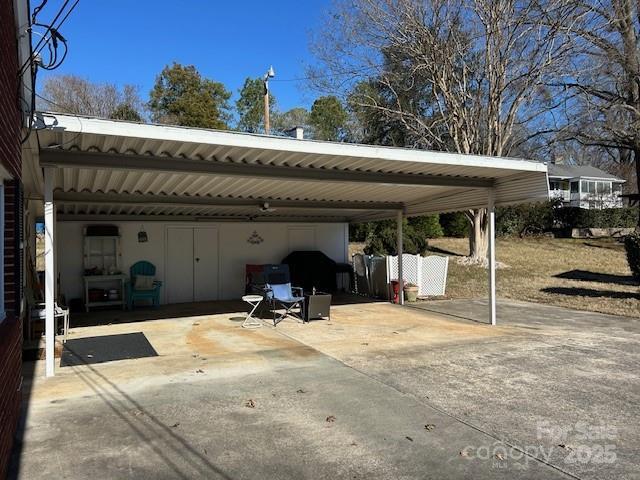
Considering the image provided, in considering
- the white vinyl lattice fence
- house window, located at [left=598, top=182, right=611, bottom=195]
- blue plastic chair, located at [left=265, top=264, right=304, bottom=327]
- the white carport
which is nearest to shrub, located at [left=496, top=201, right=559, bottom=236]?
the white vinyl lattice fence

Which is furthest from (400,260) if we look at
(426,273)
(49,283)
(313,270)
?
(49,283)

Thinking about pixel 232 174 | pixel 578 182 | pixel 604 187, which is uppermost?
→ pixel 578 182

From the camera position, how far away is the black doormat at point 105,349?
644cm

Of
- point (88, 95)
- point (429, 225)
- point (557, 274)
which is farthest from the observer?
point (88, 95)

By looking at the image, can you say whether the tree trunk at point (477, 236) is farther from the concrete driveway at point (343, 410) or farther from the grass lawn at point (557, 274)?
the concrete driveway at point (343, 410)

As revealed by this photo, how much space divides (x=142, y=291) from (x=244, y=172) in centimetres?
606


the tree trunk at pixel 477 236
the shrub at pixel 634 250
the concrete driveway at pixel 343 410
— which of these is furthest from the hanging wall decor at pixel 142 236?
the shrub at pixel 634 250

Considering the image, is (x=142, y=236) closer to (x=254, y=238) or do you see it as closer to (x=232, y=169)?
(x=254, y=238)

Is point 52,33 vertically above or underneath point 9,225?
above

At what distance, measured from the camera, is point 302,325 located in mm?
8984

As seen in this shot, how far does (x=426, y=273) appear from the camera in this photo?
1333 cm

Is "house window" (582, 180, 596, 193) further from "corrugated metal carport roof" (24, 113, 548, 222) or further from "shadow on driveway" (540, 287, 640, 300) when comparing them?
"corrugated metal carport roof" (24, 113, 548, 222)

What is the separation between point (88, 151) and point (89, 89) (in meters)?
27.3

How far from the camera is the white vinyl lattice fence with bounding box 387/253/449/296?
519 inches
